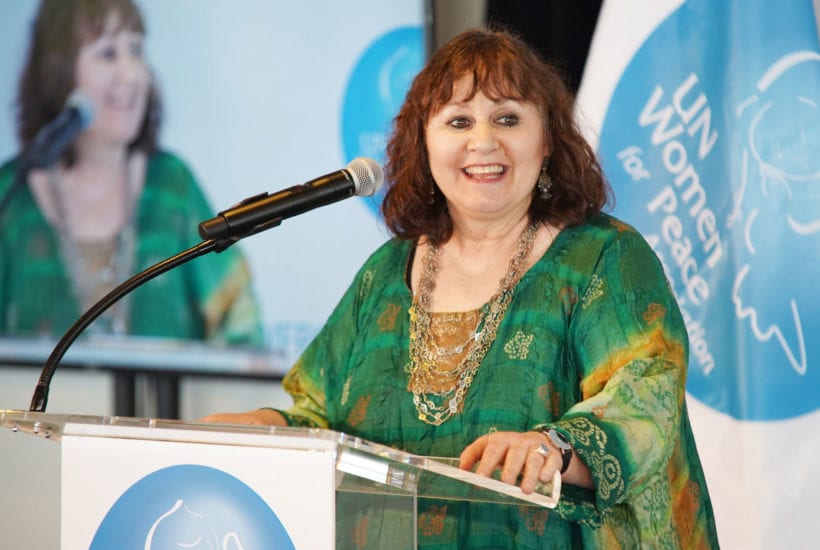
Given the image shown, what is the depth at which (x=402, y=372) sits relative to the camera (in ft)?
6.73

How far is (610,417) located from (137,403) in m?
2.74

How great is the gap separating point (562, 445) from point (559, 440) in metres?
0.01

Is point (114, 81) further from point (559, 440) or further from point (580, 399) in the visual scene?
point (559, 440)

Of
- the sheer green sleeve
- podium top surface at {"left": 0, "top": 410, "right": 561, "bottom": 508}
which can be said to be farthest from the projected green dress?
podium top surface at {"left": 0, "top": 410, "right": 561, "bottom": 508}

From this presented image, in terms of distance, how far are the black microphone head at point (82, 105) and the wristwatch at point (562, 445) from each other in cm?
275

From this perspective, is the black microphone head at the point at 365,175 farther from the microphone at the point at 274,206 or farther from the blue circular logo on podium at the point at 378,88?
the blue circular logo on podium at the point at 378,88

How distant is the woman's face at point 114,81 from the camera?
382 centimetres

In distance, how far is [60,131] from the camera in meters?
3.95

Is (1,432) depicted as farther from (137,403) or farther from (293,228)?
(293,228)

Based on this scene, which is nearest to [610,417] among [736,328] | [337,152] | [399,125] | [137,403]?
[399,125]

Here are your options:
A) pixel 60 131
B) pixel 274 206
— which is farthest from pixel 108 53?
pixel 274 206

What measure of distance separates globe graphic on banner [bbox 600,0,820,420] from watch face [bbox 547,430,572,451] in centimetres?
119

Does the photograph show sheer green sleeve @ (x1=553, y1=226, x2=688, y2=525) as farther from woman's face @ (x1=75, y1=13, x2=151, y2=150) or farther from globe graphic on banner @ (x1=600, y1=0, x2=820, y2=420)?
woman's face @ (x1=75, y1=13, x2=151, y2=150)

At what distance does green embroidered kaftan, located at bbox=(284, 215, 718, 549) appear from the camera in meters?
1.71
